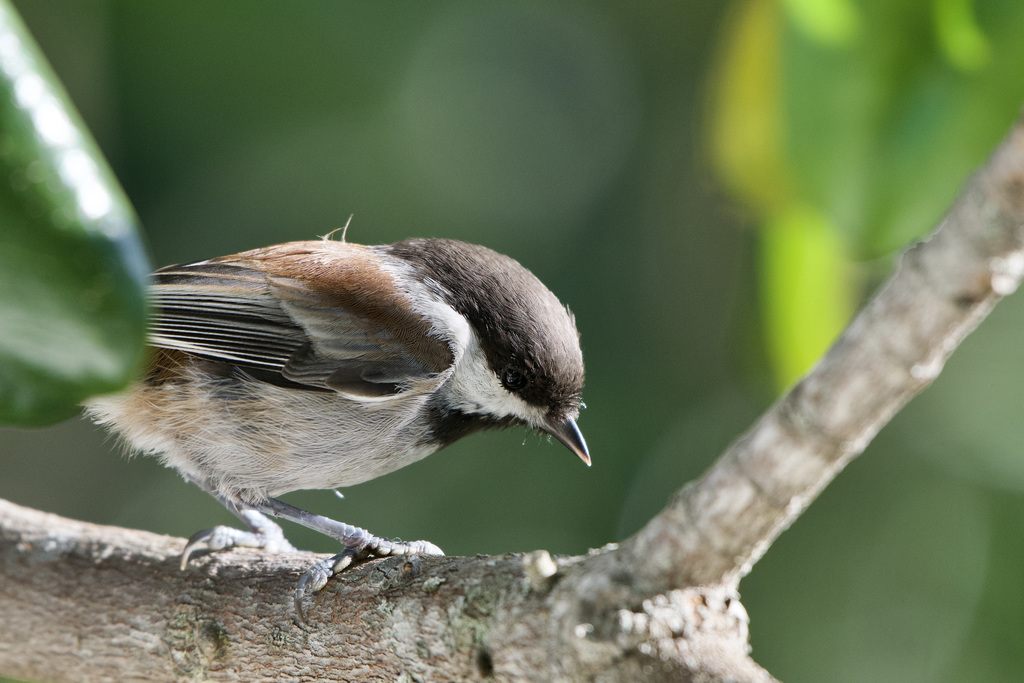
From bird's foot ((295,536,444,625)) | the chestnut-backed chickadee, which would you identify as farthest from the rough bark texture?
the chestnut-backed chickadee

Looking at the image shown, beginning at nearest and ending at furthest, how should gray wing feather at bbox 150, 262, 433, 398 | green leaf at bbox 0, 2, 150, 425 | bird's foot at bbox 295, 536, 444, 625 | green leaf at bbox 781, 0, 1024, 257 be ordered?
green leaf at bbox 0, 2, 150, 425
green leaf at bbox 781, 0, 1024, 257
bird's foot at bbox 295, 536, 444, 625
gray wing feather at bbox 150, 262, 433, 398

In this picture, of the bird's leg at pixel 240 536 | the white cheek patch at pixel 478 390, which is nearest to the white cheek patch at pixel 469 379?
the white cheek patch at pixel 478 390

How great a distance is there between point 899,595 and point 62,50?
3.56 metres

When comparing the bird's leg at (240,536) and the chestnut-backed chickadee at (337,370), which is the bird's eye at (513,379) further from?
the bird's leg at (240,536)

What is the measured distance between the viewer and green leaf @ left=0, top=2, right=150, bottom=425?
71 centimetres

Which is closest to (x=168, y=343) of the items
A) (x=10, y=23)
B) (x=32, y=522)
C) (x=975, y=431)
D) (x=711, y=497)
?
(x=32, y=522)

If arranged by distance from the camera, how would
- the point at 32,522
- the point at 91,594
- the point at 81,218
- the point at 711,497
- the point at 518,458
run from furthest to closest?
the point at 518,458, the point at 32,522, the point at 91,594, the point at 711,497, the point at 81,218

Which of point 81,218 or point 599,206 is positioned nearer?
point 81,218

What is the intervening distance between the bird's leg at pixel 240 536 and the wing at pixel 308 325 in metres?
0.36

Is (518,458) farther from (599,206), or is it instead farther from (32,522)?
(32,522)

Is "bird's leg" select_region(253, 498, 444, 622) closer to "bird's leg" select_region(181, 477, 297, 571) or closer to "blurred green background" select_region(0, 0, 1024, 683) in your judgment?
"bird's leg" select_region(181, 477, 297, 571)

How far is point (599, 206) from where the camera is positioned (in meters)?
3.53

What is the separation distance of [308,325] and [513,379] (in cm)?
48

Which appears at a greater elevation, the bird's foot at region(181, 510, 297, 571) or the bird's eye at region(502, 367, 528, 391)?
the bird's eye at region(502, 367, 528, 391)
